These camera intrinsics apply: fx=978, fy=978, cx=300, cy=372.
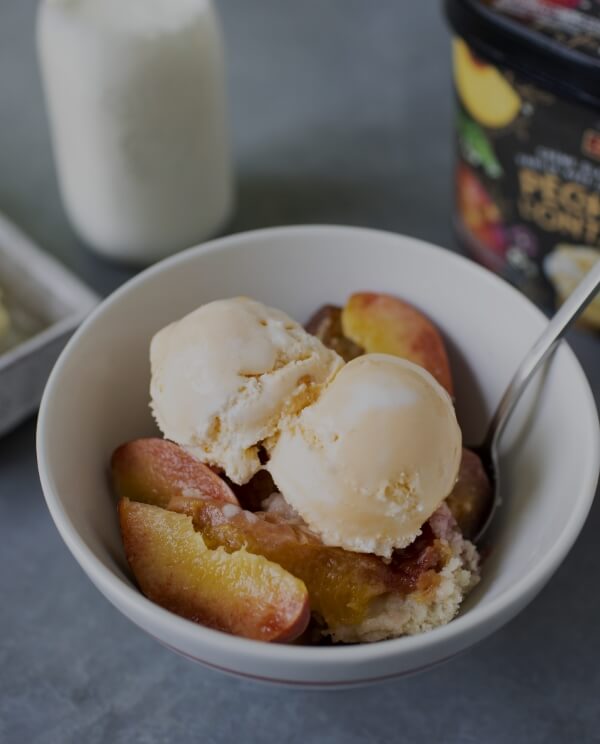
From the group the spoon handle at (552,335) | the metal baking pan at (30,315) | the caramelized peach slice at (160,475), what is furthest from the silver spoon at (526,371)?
the metal baking pan at (30,315)

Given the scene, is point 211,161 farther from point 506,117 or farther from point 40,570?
point 40,570

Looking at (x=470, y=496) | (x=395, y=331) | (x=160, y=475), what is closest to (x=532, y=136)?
(x=395, y=331)

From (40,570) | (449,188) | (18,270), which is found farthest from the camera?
(449,188)

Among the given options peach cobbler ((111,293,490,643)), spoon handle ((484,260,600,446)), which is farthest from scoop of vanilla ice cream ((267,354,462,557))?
spoon handle ((484,260,600,446))

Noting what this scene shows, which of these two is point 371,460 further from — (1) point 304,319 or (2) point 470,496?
(1) point 304,319

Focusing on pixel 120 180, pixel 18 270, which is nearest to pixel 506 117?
pixel 120 180

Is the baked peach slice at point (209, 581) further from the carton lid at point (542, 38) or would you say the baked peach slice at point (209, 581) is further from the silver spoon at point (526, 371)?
the carton lid at point (542, 38)
